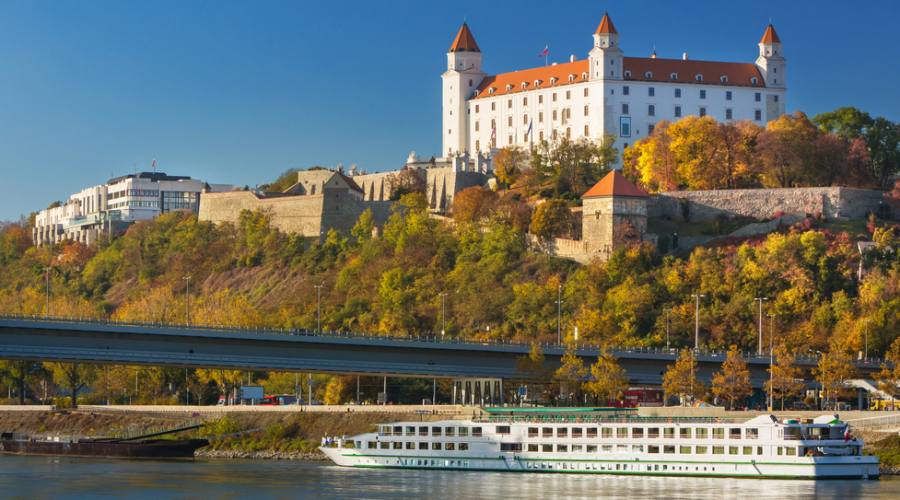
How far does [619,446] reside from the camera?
9569 cm

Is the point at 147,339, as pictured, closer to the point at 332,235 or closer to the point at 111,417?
the point at 111,417

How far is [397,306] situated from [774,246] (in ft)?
104

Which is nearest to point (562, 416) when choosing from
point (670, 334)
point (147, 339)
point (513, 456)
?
point (513, 456)

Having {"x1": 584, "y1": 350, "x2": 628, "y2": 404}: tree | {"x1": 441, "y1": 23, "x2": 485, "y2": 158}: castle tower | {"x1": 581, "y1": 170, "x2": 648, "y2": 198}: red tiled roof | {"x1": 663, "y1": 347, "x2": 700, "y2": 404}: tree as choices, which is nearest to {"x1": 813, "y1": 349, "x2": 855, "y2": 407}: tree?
{"x1": 663, "y1": 347, "x2": 700, "y2": 404}: tree

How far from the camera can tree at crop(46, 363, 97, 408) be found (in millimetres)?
Result: 140250

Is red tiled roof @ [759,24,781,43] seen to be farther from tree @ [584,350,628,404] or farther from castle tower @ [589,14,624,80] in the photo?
tree @ [584,350,628,404]

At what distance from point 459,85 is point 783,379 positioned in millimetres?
80692

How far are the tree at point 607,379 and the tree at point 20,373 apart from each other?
4777 centimetres

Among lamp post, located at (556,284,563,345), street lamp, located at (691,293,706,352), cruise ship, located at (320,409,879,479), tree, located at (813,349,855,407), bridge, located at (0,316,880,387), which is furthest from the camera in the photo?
lamp post, located at (556,284,563,345)

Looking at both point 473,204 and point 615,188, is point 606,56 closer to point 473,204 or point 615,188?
point 473,204

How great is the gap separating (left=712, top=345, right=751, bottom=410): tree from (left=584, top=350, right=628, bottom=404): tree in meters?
5.60

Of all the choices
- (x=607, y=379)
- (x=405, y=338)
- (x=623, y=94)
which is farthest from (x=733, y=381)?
(x=623, y=94)

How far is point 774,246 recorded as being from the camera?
143750 mm

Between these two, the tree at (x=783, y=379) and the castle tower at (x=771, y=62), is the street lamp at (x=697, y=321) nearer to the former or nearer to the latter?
the tree at (x=783, y=379)
